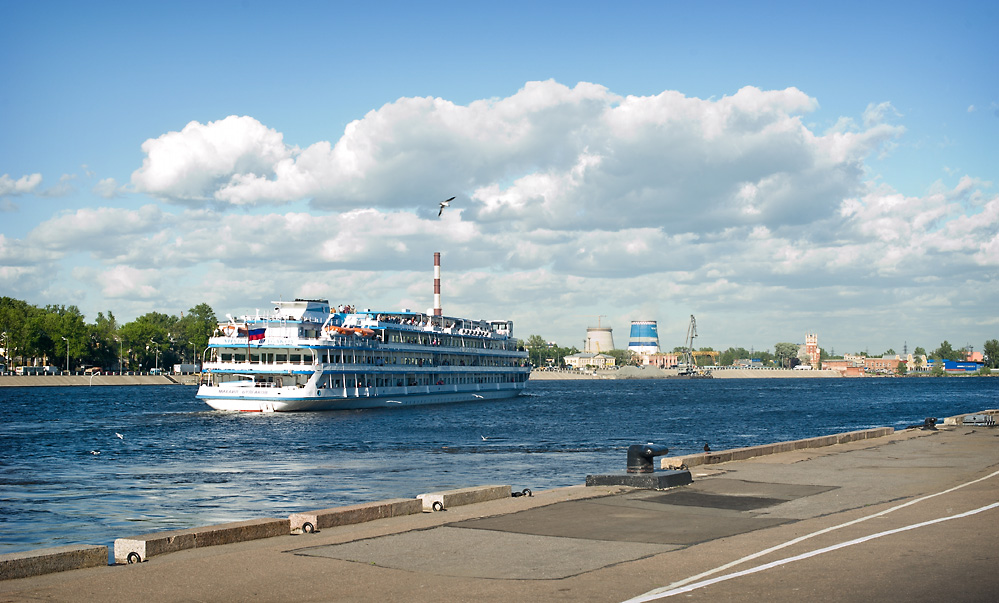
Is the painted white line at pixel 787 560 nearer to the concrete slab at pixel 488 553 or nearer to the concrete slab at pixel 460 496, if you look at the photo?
the concrete slab at pixel 488 553

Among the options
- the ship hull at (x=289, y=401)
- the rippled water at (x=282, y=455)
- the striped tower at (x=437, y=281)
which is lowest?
the rippled water at (x=282, y=455)

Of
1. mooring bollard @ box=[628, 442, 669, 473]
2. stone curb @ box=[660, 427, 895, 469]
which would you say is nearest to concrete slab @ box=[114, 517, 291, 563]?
mooring bollard @ box=[628, 442, 669, 473]

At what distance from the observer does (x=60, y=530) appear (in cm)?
2459

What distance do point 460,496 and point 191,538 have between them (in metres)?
5.77

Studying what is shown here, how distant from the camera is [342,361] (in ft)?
301

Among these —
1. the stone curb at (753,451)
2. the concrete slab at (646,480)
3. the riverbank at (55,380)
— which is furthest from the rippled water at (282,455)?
the riverbank at (55,380)

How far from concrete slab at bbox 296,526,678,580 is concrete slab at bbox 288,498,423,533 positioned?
144 centimetres

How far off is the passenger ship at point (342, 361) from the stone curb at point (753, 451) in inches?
2334

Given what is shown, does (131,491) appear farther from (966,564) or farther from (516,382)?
(516,382)

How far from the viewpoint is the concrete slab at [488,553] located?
12.4 m

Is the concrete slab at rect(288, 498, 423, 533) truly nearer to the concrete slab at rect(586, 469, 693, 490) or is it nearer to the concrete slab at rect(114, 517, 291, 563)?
the concrete slab at rect(114, 517, 291, 563)

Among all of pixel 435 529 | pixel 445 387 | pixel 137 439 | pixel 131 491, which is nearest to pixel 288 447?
pixel 137 439

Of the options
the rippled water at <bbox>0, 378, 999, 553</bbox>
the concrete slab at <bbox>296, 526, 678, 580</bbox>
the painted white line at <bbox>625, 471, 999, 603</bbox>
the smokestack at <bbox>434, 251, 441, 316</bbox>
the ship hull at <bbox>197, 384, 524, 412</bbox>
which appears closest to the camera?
the painted white line at <bbox>625, 471, 999, 603</bbox>

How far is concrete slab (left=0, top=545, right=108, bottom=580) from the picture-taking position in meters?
11.7
